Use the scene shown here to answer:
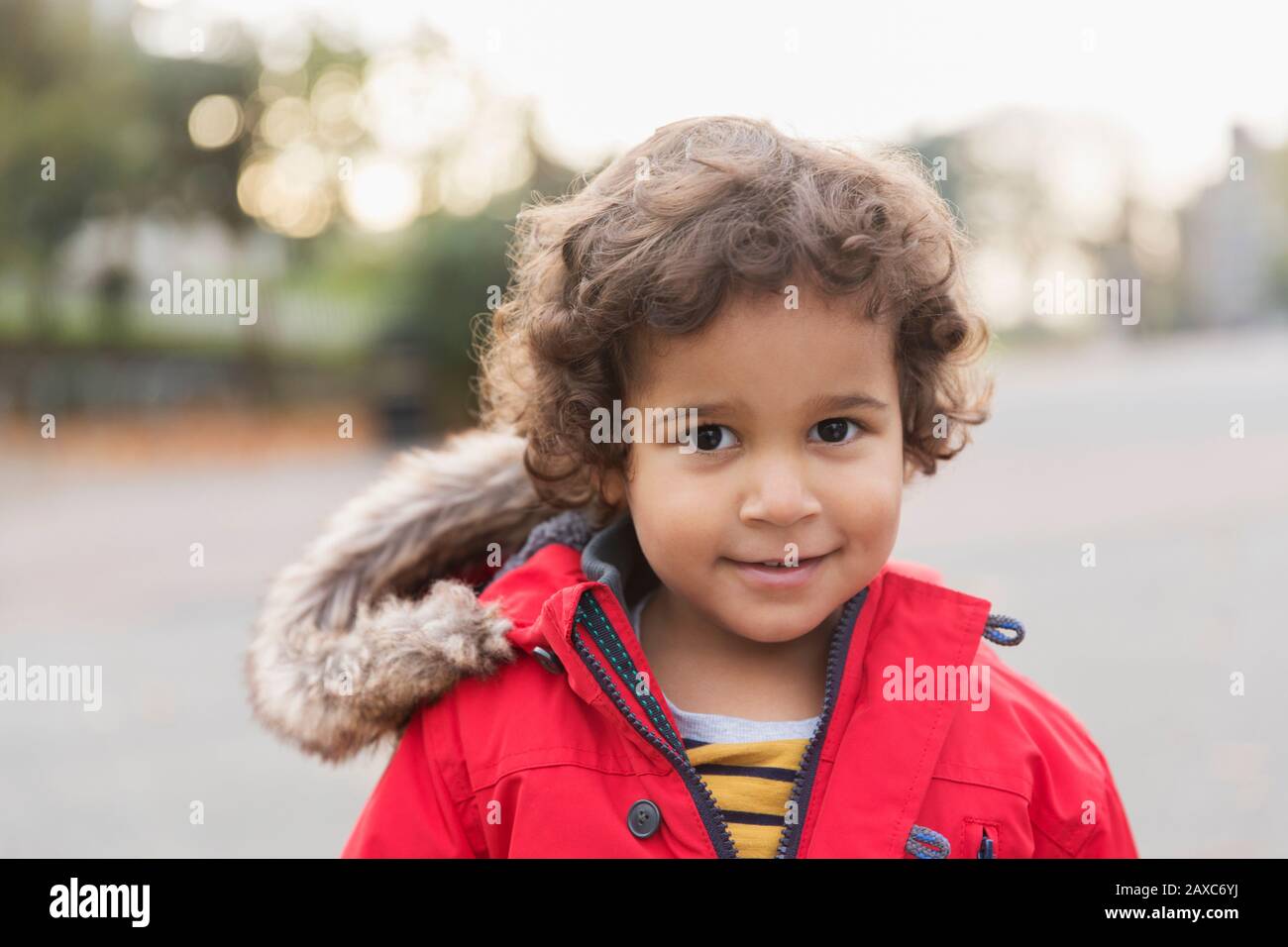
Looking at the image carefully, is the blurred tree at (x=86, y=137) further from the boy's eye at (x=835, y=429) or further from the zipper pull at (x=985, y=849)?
the zipper pull at (x=985, y=849)

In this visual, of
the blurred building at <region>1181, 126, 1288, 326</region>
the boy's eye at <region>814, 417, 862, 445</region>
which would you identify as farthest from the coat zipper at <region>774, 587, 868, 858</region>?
Answer: the blurred building at <region>1181, 126, 1288, 326</region>

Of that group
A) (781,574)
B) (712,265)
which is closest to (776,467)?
(781,574)

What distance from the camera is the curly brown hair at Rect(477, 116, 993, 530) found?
1.76m

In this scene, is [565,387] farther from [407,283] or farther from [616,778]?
[407,283]

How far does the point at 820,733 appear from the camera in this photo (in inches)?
69.6

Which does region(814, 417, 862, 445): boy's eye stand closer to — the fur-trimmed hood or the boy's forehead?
the boy's forehead

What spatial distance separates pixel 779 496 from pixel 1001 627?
47cm

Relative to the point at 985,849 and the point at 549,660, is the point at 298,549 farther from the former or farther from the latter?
the point at 985,849

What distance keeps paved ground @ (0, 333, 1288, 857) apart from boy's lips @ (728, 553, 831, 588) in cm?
76

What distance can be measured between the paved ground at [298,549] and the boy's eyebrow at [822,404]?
0.75m

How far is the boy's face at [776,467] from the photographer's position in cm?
170

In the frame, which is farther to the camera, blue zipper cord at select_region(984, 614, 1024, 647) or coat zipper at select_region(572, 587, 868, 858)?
blue zipper cord at select_region(984, 614, 1024, 647)
